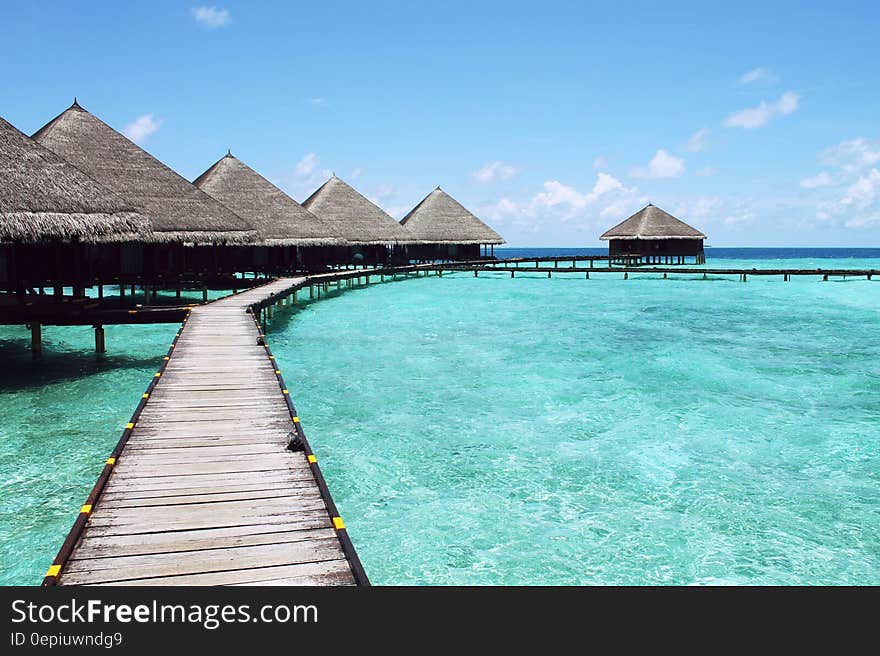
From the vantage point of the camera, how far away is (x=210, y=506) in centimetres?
484

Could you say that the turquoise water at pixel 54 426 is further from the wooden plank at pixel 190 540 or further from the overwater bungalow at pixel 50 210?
the wooden plank at pixel 190 540

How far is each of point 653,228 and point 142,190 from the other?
41.2 m

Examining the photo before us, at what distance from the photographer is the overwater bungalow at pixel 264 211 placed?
94.3 feet

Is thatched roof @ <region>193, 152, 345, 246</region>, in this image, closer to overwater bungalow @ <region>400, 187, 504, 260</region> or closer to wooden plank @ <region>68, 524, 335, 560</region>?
overwater bungalow @ <region>400, 187, 504, 260</region>

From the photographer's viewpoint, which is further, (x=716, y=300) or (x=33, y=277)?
(x=716, y=300)

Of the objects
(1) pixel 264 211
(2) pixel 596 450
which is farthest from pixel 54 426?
(1) pixel 264 211

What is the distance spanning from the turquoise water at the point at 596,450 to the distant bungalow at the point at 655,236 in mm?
31487

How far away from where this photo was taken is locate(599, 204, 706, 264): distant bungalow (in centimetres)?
5228

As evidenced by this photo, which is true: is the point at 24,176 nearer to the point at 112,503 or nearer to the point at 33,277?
the point at 33,277

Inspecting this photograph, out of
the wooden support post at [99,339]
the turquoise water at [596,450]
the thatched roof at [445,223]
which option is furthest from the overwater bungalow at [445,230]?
the wooden support post at [99,339]
